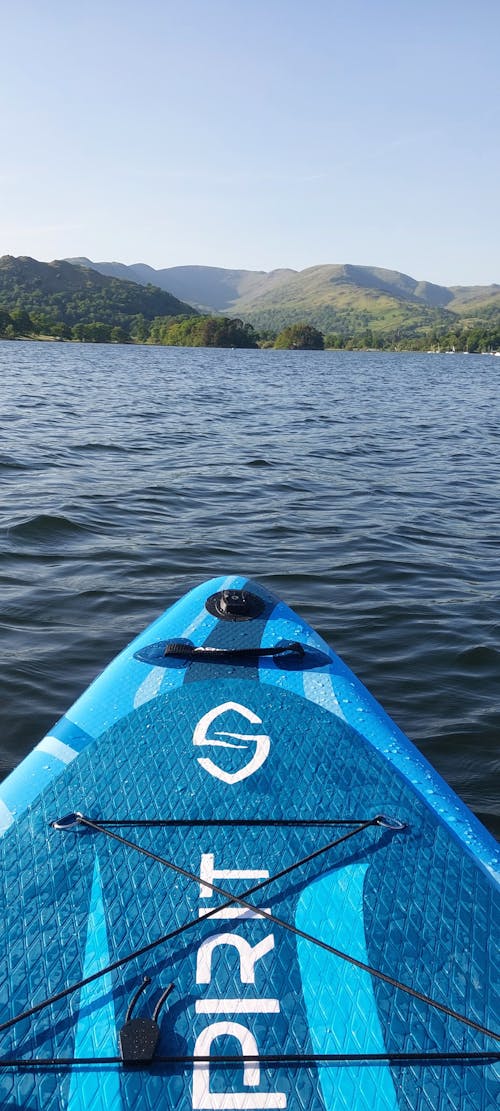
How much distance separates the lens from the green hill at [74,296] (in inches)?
5832

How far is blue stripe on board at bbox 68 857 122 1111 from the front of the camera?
2.09m

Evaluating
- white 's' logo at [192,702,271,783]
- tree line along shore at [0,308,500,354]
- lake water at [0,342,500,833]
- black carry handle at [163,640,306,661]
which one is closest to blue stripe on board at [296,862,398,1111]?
white 's' logo at [192,702,271,783]

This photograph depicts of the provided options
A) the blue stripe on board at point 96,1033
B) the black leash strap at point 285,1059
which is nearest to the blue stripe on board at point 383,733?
the black leash strap at point 285,1059

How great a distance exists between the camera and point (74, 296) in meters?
163

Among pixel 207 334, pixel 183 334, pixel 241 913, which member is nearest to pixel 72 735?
pixel 241 913

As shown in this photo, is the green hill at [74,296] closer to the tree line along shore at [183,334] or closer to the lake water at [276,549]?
the tree line along shore at [183,334]

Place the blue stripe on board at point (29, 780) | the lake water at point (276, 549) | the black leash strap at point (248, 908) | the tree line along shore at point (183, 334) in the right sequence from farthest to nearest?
the tree line along shore at point (183, 334) < the lake water at point (276, 549) < the blue stripe on board at point (29, 780) < the black leash strap at point (248, 908)

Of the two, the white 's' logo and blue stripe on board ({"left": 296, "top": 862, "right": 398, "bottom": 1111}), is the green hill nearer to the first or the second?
the white 's' logo

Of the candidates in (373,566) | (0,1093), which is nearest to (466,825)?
(0,1093)

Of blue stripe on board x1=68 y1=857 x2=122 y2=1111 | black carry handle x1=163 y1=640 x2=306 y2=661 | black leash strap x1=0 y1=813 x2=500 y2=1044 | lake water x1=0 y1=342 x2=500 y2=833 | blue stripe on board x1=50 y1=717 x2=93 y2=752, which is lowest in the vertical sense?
lake water x1=0 y1=342 x2=500 y2=833

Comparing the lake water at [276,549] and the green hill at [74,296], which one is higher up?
the green hill at [74,296]

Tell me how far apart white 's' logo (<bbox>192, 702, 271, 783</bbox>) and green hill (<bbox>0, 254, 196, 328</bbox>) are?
470 ft

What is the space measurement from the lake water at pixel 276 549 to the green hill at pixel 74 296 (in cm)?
13020

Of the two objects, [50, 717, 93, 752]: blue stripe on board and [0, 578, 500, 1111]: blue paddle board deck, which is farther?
[50, 717, 93, 752]: blue stripe on board
